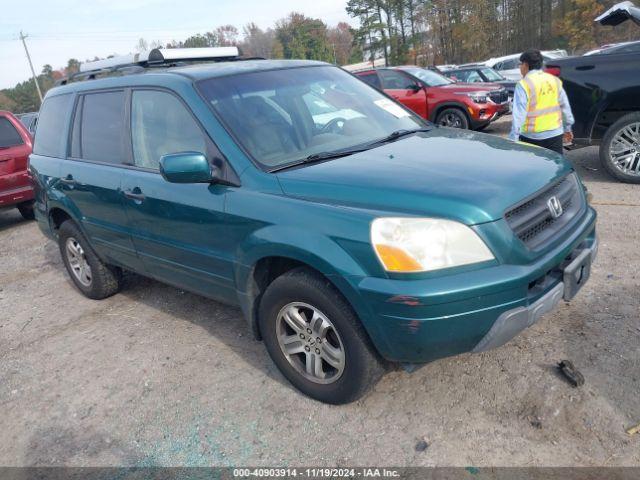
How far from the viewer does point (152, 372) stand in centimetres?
356

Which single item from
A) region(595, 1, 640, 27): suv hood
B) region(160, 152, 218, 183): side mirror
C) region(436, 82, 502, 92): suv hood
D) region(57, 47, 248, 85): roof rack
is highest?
region(57, 47, 248, 85): roof rack

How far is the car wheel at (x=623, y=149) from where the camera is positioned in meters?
6.04

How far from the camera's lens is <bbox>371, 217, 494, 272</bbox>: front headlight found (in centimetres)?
235

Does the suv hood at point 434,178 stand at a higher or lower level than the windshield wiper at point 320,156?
lower

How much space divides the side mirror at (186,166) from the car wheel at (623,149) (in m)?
5.21

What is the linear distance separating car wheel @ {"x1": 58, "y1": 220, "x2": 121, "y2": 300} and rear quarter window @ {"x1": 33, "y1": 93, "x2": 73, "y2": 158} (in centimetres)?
68

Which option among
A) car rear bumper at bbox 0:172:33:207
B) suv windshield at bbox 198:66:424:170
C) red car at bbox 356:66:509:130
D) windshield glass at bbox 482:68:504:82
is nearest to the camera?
suv windshield at bbox 198:66:424:170

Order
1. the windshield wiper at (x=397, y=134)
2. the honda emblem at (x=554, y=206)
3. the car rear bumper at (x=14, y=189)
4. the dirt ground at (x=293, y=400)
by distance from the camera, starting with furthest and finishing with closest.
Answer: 1. the car rear bumper at (x=14, y=189)
2. the windshield wiper at (x=397, y=134)
3. the honda emblem at (x=554, y=206)
4. the dirt ground at (x=293, y=400)

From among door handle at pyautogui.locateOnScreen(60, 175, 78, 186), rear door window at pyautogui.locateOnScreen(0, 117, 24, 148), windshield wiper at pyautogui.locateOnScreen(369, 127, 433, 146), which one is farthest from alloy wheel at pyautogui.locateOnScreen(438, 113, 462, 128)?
door handle at pyautogui.locateOnScreen(60, 175, 78, 186)

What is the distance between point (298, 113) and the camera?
340 cm

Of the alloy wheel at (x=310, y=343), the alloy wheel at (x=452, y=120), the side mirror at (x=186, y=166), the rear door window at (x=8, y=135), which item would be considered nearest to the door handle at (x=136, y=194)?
the side mirror at (x=186, y=166)

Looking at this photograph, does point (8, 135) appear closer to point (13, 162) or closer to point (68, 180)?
point (13, 162)

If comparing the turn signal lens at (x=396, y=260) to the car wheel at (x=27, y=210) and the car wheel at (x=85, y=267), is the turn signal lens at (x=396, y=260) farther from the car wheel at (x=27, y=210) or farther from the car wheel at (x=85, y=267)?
the car wheel at (x=27, y=210)

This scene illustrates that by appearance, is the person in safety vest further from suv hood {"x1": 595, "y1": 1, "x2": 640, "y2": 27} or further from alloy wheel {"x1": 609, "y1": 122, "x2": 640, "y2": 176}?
suv hood {"x1": 595, "y1": 1, "x2": 640, "y2": 27}
